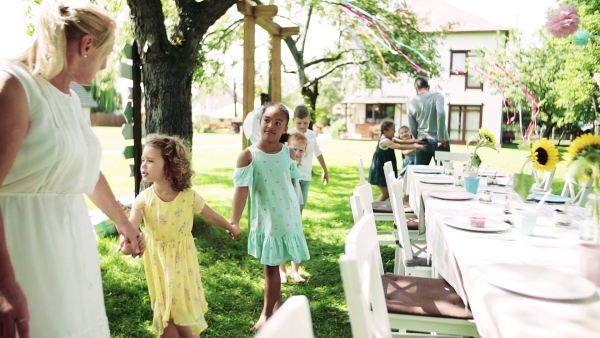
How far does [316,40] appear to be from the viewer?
15.2 metres

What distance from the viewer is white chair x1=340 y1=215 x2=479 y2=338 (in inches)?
48.8

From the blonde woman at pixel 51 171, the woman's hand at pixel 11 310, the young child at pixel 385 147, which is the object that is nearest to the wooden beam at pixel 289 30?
the young child at pixel 385 147

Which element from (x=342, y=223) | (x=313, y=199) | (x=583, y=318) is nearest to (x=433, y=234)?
(x=583, y=318)

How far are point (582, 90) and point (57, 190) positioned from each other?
66.3 feet

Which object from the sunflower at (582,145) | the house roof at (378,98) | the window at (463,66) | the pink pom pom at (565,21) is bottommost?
the sunflower at (582,145)

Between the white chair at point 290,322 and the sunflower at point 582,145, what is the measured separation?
1270 millimetres

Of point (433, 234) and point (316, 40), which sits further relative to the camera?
point (316, 40)

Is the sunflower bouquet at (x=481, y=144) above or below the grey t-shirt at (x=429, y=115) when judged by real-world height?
below

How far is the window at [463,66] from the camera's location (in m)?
26.8

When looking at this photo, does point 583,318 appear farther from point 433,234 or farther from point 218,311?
point 218,311

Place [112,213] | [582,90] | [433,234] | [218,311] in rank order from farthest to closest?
1. [582,90]
2. [218,311]
3. [433,234]
4. [112,213]

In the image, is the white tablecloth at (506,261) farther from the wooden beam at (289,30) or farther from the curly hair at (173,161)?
the wooden beam at (289,30)

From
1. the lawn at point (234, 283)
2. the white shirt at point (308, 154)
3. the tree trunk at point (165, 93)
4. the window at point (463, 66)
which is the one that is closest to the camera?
the lawn at point (234, 283)

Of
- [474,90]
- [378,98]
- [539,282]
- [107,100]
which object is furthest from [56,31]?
[107,100]
